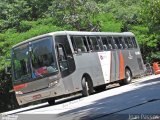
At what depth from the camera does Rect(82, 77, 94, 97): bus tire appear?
2041 centimetres

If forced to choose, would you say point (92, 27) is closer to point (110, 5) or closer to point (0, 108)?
point (110, 5)

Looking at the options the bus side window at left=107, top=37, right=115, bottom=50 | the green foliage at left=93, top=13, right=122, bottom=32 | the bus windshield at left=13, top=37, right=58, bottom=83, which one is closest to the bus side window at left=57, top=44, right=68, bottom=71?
the bus windshield at left=13, top=37, right=58, bottom=83

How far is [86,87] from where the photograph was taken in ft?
67.5

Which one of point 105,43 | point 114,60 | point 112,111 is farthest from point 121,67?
point 112,111

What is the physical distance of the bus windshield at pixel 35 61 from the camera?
739 inches

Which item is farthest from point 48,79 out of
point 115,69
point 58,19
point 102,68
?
point 58,19

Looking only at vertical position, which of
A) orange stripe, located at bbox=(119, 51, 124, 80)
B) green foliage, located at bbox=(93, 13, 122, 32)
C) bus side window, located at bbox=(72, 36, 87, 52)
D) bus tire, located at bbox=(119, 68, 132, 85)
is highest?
green foliage, located at bbox=(93, 13, 122, 32)

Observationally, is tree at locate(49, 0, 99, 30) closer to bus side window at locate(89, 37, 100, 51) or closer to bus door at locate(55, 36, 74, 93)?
Answer: bus side window at locate(89, 37, 100, 51)

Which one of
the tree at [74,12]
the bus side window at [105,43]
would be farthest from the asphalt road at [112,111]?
the tree at [74,12]

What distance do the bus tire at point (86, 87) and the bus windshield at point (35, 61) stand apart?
7.47ft

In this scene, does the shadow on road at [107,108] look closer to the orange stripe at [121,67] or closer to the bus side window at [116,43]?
the orange stripe at [121,67]

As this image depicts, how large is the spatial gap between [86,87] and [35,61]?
293 cm

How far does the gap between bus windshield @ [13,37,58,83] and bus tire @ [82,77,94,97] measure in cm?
228

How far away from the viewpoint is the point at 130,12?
138 ft
